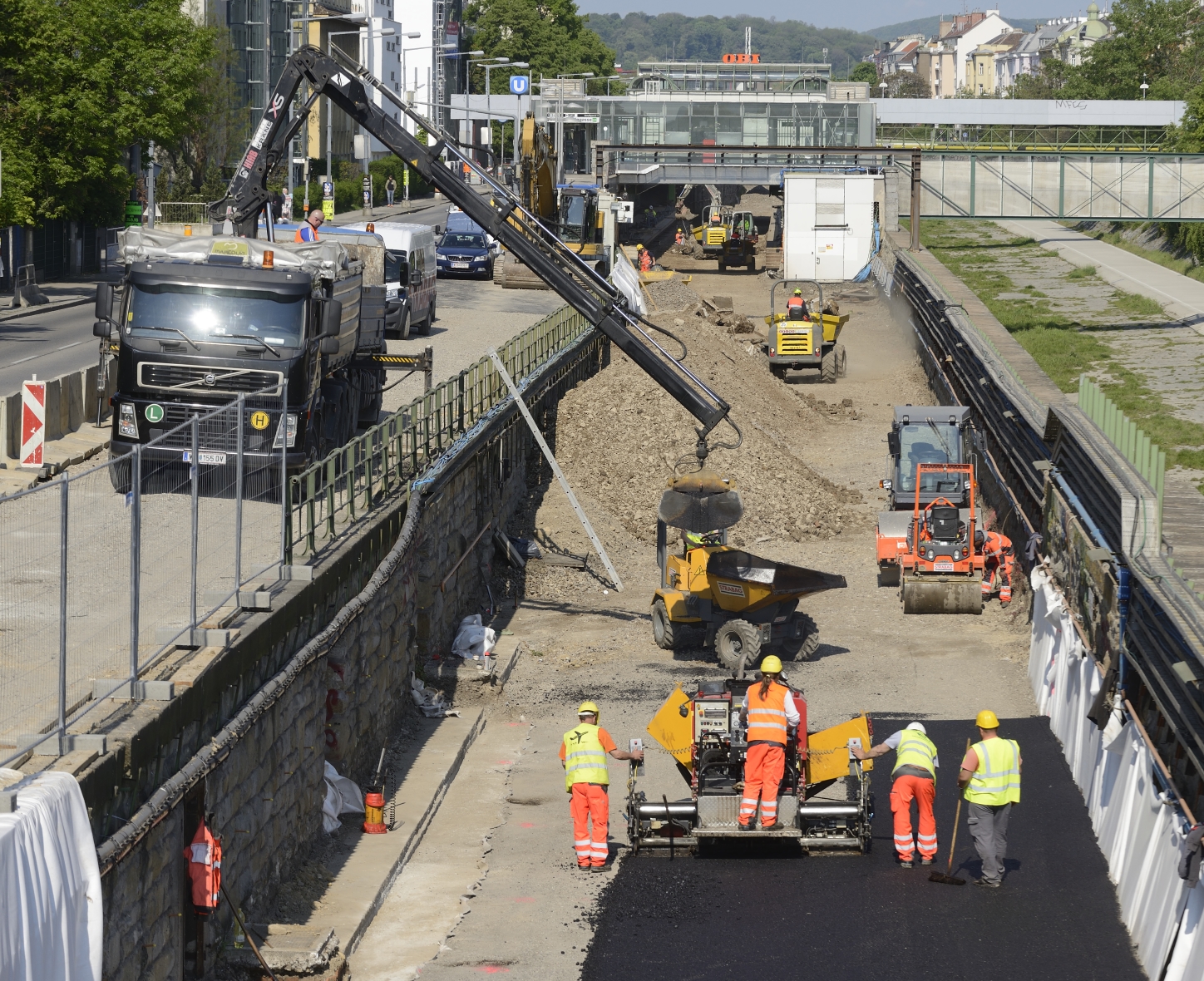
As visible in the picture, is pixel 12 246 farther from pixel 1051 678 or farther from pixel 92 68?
pixel 1051 678

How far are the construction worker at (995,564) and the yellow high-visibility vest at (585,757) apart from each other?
1179 cm

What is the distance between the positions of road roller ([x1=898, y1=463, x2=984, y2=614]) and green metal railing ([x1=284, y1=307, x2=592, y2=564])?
6.99 m

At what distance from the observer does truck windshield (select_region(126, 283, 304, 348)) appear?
1861cm

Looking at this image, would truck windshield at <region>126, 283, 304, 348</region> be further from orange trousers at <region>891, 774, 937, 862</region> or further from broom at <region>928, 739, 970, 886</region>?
broom at <region>928, 739, 970, 886</region>

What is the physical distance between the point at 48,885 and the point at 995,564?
1876 cm

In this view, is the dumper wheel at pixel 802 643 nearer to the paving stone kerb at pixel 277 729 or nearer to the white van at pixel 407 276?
the paving stone kerb at pixel 277 729

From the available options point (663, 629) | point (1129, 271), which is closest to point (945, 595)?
point (663, 629)

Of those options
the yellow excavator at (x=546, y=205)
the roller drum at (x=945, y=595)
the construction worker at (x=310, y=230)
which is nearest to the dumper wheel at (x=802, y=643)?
the roller drum at (x=945, y=595)

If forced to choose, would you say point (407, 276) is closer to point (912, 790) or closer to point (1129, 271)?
point (912, 790)

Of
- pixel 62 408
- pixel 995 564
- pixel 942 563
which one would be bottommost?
pixel 995 564

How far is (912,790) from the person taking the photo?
14508 millimetres

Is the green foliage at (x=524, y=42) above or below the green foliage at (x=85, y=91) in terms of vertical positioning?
above

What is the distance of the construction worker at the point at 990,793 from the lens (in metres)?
14.1

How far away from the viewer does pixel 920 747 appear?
14.6 meters
